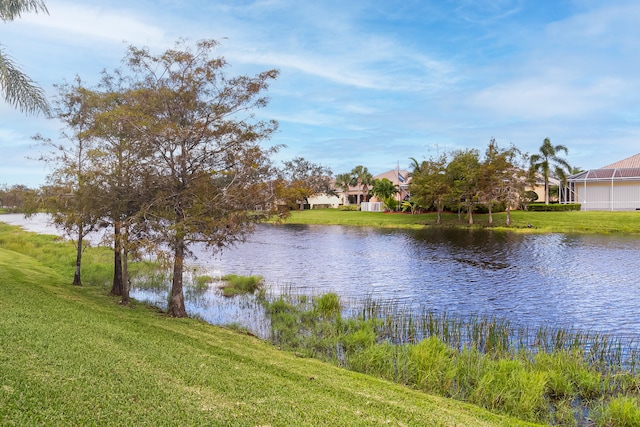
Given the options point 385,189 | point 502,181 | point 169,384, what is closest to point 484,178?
point 502,181

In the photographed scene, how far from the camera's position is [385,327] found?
16.3 meters

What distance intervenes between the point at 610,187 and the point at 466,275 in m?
53.6

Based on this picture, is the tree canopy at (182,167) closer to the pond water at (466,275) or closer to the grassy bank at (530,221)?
the pond water at (466,275)

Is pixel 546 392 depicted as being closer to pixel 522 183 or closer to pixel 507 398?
pixel 507 398

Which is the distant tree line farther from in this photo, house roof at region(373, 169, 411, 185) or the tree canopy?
the tree canopy

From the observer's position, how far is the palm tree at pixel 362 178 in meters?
100

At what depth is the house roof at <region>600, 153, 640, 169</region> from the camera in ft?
232

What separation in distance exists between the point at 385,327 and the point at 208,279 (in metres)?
13.1

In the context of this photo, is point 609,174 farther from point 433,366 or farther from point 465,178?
point 433,366

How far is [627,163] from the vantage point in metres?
71.9

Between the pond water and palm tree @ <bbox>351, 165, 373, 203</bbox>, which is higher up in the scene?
palm tree @ <bbox>351, 165, 373, 203</bbox>

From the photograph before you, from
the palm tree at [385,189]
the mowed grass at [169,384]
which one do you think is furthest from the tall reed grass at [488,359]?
the palm tree at [385,189]

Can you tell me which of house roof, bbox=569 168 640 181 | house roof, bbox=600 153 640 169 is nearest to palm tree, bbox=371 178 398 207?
house roof, bbox=569 168 640 181

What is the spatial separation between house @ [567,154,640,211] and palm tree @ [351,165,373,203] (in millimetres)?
40497
